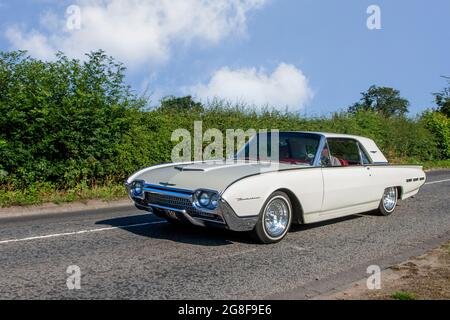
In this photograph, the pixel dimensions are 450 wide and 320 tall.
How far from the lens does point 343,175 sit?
726 cm

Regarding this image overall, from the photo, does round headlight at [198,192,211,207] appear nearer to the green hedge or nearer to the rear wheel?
the rear wheel

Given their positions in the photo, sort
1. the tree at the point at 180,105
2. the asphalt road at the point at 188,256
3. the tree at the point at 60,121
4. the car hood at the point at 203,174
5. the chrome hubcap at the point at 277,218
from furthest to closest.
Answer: the tree at the point at 180,105 < the tree at the point at 60,121 < the chrome hubcap at the point at 277,218 < the car hood at the point at 203,174 < the asphalt road at the point at 188,256

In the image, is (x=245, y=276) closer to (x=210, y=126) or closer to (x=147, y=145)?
(x=147, y=145)

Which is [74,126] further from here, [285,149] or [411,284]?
[411,284]

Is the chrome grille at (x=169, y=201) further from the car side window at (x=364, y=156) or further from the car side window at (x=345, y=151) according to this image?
the car side window at (x=364, y=156)

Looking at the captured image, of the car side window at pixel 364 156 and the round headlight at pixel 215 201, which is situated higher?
the car side window at pixel 364 156

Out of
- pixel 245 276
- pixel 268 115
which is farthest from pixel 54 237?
pixel 268 115

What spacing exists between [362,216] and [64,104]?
7.14 m

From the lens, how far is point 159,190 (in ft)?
20.2

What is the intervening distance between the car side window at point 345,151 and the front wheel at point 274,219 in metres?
1.65

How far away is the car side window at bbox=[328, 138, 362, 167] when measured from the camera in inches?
300

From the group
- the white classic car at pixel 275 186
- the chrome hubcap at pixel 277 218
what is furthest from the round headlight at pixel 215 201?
the chrome hubcap at pixel 277 218

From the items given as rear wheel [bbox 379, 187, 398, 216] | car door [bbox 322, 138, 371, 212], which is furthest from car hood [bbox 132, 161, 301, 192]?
rear wheel [bbox 379, 187, 398, 216]

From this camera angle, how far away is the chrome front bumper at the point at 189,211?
554 cm
